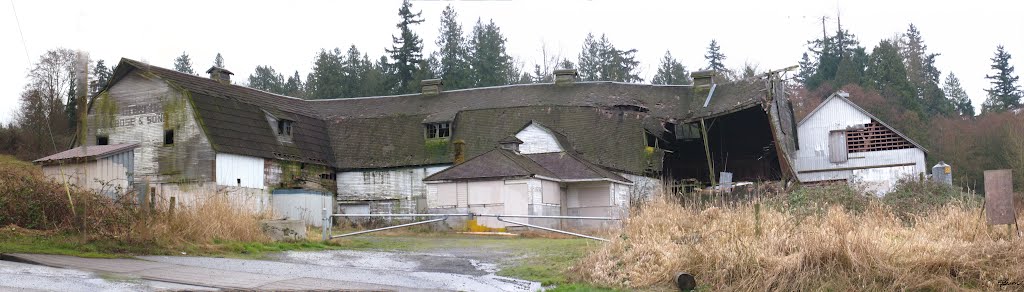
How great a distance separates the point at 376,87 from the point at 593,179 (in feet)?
139

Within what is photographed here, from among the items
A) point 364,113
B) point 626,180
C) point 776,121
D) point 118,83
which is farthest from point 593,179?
point 118,83

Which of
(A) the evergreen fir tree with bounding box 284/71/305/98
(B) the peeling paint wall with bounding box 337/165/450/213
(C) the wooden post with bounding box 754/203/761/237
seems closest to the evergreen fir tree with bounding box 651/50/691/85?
(A) the evergreen fir tree with bounding box 284/71/305/98

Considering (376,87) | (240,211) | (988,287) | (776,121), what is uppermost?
(376,87)

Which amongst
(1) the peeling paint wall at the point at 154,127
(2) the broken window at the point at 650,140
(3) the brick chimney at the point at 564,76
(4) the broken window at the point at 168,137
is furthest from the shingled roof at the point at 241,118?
(2) the broken window at the point at 650,140

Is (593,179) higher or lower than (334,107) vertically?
lower

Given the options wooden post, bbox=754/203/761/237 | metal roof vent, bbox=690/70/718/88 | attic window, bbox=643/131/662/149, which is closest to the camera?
wooden post, bbox=754/203/761/237

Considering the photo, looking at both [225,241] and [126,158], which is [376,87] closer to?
[126,158]

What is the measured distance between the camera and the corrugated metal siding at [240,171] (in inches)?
1436

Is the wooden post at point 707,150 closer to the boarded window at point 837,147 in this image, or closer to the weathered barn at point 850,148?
the weathered barn at point 850,148

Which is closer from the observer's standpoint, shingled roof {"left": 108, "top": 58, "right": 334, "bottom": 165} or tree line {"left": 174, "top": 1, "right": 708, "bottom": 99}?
shingled roof {"left": 108, "top": 58, "right": 334, "bottom": 165}

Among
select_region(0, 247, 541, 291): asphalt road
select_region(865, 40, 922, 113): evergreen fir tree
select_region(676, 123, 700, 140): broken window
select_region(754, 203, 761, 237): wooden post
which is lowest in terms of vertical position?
select_region(0, 247, 541, 291): asphalt road

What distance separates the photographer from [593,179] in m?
36.1

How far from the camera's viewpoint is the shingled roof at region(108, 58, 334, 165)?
37.4 metres

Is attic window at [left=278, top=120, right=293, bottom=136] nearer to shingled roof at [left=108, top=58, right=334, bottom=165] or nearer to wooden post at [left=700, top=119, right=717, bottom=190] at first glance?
shingled roof at [left=108, top=58, right=334, bottom=165]
